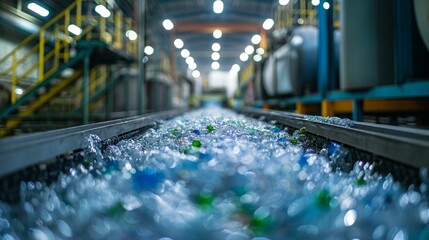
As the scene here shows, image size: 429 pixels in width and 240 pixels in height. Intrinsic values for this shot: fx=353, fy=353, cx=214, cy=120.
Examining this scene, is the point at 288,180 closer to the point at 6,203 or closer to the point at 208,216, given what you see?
the point at 208,216

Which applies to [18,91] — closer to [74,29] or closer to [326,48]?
[74,29]

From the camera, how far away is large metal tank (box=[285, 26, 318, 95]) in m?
4.50

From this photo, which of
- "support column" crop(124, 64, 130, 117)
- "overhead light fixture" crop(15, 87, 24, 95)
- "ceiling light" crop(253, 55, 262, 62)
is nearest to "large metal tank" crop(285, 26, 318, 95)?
"ceiling light" crop(253, 55, 262, 62)

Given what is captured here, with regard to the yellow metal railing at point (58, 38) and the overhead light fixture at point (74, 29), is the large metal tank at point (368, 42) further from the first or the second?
the overhead light fixture at point (74, 29)

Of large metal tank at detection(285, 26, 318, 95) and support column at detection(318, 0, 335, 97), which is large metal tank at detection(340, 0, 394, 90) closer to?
support column at detection(318, 0, 335, 97)

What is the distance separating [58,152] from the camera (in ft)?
3.91

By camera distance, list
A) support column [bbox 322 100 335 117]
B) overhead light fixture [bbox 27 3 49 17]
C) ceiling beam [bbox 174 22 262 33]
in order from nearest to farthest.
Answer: support column [bbox 322 100 335 117] → overhead light fixture [bbox 27 3 49 17] → ceiling beam [bbox 174 22 262 33]

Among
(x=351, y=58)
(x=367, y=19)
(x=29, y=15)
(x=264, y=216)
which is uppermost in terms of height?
(x=29, y=15)

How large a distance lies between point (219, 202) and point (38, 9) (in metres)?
4.84

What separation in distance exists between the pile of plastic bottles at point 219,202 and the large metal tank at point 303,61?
3312mm

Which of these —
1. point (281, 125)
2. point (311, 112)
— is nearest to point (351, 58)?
point (281, 125)

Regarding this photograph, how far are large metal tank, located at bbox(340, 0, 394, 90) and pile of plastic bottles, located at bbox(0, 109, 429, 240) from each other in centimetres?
182

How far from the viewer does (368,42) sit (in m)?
2.91

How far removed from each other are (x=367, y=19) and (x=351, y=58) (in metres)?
0.33
